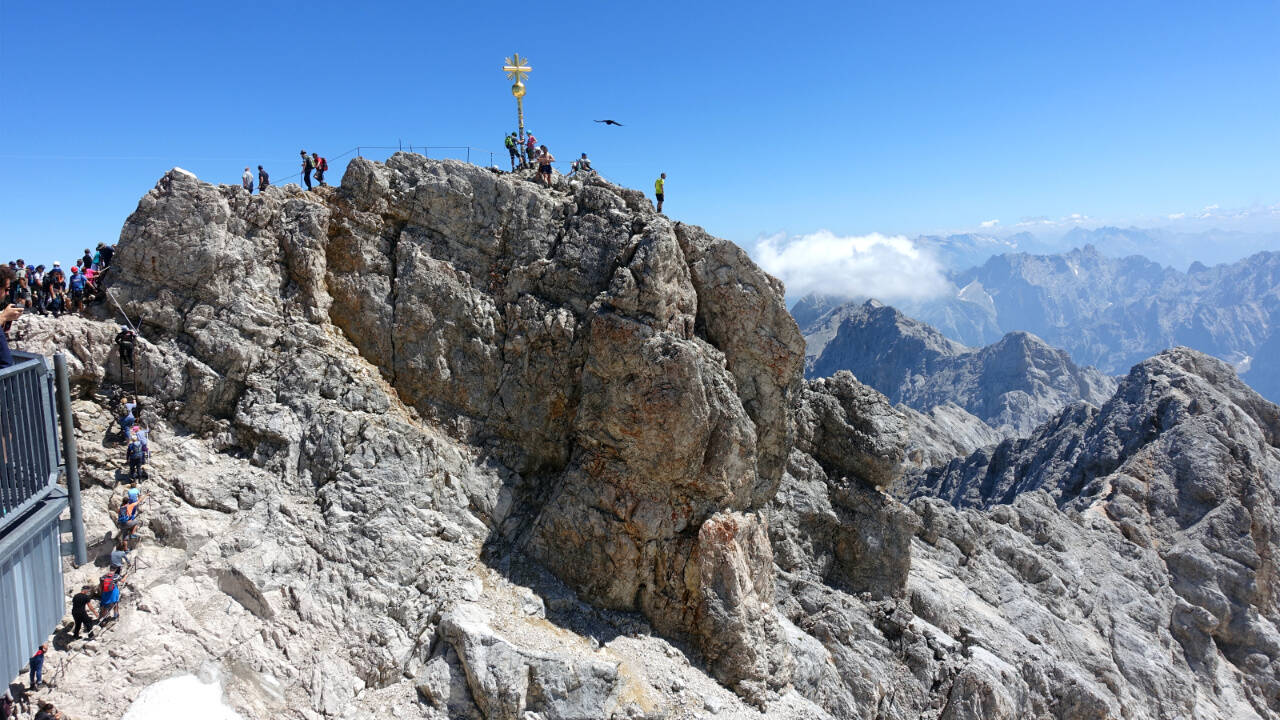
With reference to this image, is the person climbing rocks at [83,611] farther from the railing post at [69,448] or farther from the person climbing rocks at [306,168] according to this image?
the person climbing rocks at [306,168]

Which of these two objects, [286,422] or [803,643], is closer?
[286,422]

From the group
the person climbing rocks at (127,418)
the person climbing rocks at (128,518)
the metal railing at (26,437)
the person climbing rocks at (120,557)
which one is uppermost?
the metal railing at (26,437)

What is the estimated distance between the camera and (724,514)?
29781 millimetres

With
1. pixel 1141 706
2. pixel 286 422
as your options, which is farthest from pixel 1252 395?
pixel 286 422

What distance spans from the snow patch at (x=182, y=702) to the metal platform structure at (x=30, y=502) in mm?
5907

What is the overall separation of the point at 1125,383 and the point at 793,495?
189 ft

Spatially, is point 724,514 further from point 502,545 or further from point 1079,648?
point 1079,648

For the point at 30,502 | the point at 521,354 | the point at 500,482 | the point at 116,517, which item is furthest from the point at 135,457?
the point at 521,354

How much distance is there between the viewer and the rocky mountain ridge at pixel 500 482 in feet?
74.8

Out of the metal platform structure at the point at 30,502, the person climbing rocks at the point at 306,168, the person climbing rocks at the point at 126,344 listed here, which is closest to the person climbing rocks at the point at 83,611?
the metal platform structure at the point at 30,502

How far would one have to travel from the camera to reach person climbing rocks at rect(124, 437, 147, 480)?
22.0 m

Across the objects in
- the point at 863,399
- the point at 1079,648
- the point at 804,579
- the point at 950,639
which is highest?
the point at 863,399

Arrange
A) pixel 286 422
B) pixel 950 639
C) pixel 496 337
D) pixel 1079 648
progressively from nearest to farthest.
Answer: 1. pixel 286 422
2. pixel 496 337
3. pixel 950 639
4. pixel 1079 648

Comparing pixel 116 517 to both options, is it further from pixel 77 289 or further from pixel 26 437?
pixel 26 437
